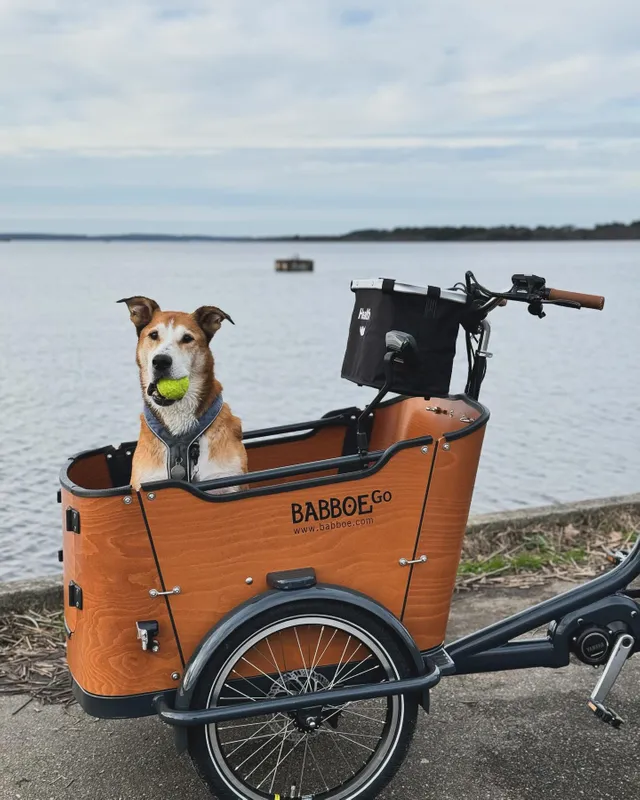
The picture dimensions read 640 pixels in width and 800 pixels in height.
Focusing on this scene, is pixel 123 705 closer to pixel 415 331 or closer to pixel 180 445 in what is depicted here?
pixel 180 445

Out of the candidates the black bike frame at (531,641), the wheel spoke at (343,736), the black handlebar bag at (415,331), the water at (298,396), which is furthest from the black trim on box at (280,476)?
the water at (298,396)

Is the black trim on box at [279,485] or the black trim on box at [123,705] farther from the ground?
the black trim on box at [279,485]

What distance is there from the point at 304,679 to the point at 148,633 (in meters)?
0.52

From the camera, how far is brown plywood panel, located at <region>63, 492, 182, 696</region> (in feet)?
8.59

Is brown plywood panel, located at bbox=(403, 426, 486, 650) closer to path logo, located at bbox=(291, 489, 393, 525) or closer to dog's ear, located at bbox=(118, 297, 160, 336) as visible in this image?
path logo, located at bbox=(291, 489, 393, 525)

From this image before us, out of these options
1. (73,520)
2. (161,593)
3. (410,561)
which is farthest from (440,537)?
(73,520)

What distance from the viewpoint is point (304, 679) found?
9.32 feet

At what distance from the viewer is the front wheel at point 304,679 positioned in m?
2.71

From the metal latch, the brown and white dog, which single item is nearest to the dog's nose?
the brown and white dog

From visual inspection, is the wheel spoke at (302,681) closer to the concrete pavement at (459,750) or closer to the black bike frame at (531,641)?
the concrete pavement at (459,750)

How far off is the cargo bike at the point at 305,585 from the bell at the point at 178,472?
352 mm

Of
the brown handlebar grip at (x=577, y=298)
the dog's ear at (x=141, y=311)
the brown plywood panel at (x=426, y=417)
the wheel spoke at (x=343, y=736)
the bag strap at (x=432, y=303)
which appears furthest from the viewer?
the brown plywood panel at (x=426, y=417)

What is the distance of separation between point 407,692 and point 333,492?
64cm

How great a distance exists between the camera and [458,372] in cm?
1736
